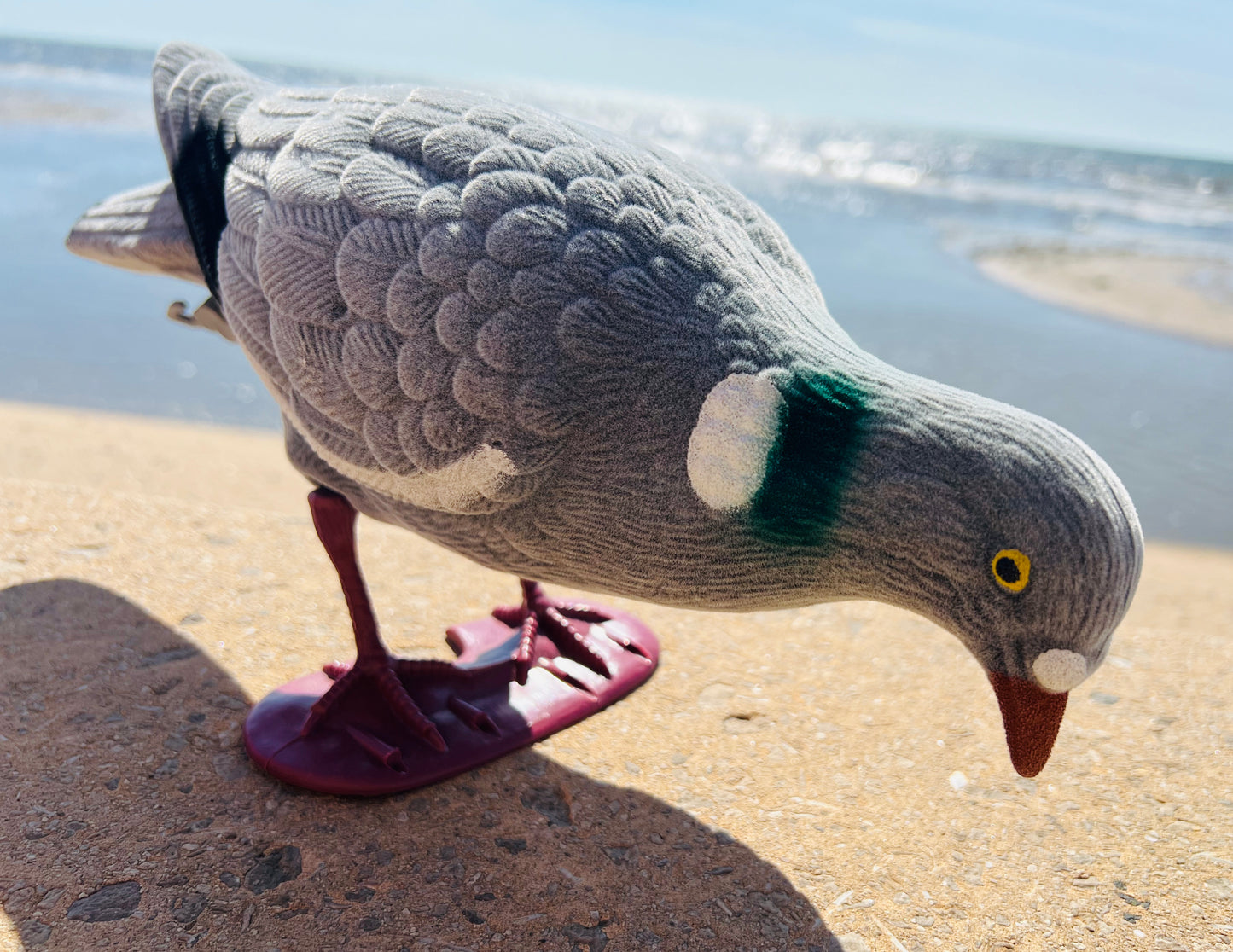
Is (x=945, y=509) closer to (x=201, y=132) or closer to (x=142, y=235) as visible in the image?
(x=201, y=132)

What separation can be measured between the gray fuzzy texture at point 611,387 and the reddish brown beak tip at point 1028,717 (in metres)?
0.05

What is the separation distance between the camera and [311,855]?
1.84 meters

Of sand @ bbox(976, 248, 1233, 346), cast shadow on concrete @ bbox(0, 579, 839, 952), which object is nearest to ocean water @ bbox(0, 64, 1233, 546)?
sand @ bbox(976, 248, 1233, 346)

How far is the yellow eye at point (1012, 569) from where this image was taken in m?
1.32

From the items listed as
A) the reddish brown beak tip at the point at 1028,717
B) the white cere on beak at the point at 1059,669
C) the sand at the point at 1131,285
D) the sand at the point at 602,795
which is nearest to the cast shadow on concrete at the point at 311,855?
the sand at the point at 602,795

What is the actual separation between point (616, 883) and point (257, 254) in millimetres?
1367

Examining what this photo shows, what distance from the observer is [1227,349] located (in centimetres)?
755

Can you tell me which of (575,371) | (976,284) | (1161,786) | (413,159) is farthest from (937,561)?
(976,284)

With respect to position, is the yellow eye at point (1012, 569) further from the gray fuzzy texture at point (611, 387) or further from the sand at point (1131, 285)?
the sand at point (1131, 285)

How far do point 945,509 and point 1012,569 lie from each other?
122 millimetres

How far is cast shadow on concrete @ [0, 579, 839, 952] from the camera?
1.69 metres

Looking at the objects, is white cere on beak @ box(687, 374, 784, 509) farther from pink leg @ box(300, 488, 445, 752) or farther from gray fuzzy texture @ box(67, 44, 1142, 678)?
pink leg @ box(300, 488, 445, 752)

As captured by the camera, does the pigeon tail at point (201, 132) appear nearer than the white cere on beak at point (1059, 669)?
No

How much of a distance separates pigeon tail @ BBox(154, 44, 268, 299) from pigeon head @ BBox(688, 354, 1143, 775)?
1.16 m
